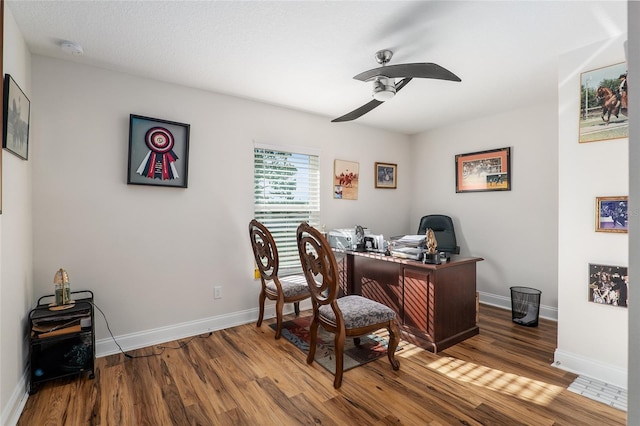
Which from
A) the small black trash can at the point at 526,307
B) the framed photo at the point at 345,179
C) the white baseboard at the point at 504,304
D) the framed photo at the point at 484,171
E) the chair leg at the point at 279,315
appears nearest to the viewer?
the chair leg at the point at 279,315

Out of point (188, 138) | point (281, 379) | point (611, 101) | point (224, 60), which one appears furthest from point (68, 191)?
point (611, 101)

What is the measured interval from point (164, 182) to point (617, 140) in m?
3.67

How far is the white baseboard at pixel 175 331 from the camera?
2633mm

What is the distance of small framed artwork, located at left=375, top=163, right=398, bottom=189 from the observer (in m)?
4.58

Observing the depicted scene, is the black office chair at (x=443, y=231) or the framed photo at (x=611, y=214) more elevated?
the framed photo at (x=611, y=214)

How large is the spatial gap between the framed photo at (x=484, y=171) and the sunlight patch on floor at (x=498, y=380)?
7.78 feet

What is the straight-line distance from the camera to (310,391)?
6.83 feet

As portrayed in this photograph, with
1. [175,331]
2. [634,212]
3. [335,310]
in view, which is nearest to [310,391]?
[335,310]

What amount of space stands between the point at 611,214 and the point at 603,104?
0.81 m

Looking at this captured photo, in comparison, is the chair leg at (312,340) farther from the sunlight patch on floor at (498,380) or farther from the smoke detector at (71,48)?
the smoke detector at (71,48)

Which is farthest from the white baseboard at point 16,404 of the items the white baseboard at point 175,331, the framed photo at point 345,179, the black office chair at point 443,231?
the black office chair at point 443,231

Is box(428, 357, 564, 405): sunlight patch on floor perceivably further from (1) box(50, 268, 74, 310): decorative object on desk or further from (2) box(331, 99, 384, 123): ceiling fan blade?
(1) box(50, 268, 74, 310): decorative object on desk

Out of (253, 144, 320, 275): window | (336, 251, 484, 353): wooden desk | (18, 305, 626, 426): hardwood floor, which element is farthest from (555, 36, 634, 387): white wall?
(253, 144, 320, 275): window

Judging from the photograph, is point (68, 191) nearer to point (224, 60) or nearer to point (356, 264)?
point (224, 60)
